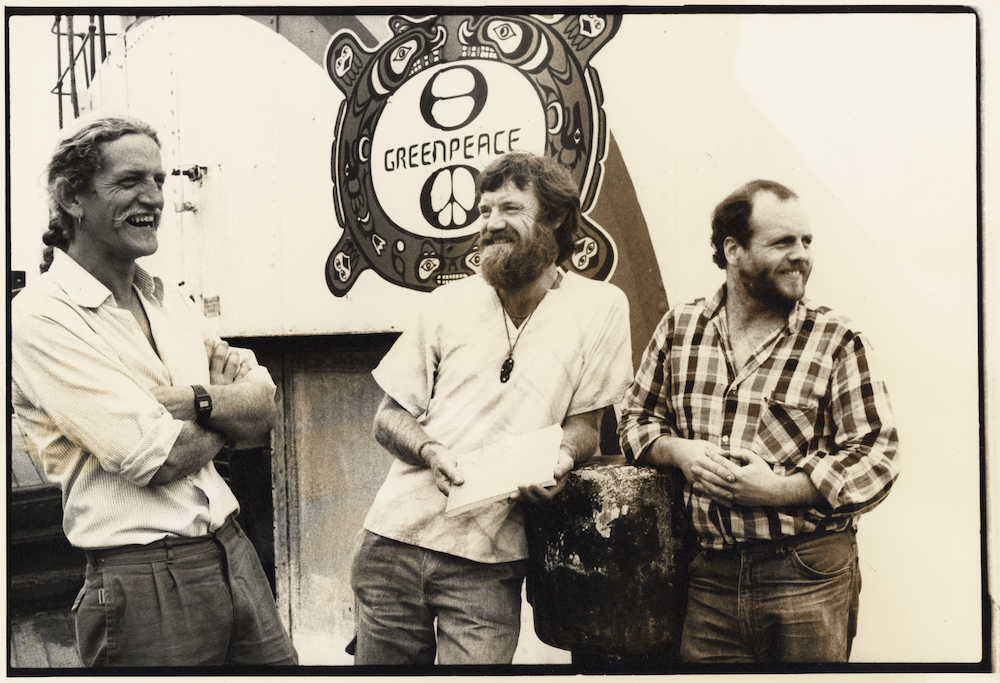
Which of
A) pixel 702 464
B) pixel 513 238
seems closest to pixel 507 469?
pixel 702 464

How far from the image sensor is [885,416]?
3193 millimetres

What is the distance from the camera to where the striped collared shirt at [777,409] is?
3.11m

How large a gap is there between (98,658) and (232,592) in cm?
60

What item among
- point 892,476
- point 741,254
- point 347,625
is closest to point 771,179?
point 741,254

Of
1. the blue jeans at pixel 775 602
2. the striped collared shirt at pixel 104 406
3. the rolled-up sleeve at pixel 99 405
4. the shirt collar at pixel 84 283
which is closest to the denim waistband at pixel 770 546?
the blue jeans at pixel 775 602

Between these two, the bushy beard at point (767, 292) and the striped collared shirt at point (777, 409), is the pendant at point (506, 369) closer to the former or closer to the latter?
the striped collared shirt at point (777, 409)

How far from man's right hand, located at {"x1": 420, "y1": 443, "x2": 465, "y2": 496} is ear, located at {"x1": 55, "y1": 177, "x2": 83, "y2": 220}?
1.66 meters

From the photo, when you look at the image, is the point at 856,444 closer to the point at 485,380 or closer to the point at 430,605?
the point at 485,380

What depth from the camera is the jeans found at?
3113 mm

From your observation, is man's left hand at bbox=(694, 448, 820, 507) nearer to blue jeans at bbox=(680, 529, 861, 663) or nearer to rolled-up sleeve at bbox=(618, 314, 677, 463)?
blue jeans at bbox=(680, 529, 861, 663)

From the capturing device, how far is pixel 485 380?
3.23m

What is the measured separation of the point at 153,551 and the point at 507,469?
1.39 metres

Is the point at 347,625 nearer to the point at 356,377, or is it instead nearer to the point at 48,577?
the point at 356,377

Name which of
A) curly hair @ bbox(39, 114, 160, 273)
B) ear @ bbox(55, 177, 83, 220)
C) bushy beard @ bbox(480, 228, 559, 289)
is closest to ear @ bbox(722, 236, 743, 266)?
bushy beard @ bbox(480, 228, 559, 289)
